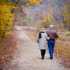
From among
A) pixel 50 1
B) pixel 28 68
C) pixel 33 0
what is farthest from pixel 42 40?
pixel 50 1

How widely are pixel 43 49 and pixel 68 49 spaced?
277cm

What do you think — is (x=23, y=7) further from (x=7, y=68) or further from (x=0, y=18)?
(x=7, y=68)

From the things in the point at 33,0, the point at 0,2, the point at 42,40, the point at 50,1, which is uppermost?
the point at 50,1

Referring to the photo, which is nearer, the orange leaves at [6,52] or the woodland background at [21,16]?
the orange leaves at [6,52]

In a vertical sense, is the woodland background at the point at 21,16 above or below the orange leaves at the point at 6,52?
above

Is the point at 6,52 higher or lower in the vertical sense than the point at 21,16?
lower

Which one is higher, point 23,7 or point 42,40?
point 23,7

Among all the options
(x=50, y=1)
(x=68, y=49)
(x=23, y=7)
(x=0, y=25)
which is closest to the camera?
(x=68, y=49)

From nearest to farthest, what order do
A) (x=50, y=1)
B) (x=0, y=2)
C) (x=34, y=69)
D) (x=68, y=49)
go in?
(x=34, y=69)
(x=0, y=2)
(x=68, y=49)
(x=50, y=1)

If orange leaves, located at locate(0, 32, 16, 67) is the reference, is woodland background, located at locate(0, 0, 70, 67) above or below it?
above

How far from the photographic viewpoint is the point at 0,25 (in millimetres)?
8812

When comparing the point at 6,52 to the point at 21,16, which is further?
the point at 21,16

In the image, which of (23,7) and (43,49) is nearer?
(43,49)

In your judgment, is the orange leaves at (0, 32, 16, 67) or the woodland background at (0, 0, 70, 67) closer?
the orange leaves at (0, 32, 16, 67)
